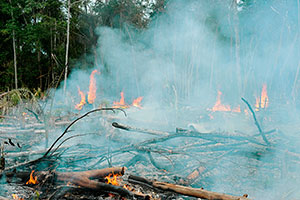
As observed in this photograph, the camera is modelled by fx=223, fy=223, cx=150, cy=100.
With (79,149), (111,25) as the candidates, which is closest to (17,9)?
(111,25)

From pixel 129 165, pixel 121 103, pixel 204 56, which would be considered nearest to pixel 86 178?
pixel 129 165

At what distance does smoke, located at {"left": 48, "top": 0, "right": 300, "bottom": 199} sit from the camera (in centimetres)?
991

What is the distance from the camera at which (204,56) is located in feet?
40.3

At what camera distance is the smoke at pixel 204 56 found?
390 inches

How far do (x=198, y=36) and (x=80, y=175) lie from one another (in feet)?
36.1

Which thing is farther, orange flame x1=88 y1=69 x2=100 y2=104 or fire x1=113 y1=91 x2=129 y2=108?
orange flame x1=88 y1=69 x2=100 y2=104

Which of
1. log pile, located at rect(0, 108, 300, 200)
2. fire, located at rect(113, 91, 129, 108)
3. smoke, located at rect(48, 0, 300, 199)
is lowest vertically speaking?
fire, located at rect(113, 91, 129, 108)

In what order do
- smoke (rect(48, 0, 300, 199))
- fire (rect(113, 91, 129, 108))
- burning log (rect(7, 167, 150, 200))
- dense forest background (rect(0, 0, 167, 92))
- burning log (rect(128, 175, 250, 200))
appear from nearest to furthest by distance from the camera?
burning log (rect(128, 175, 250, 200))
burning log (rect(7, 167, 150, 200))
fire (rect(113, 91, 129, 108))
smoke (rect(48, 0, 300, 199))
dense forest background (rect(0, 0, 167, 92))

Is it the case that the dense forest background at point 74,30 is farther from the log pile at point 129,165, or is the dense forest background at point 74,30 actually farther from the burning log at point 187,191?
the burning log at point 187,191

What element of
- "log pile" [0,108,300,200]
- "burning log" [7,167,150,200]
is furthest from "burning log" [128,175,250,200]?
"burning log" [7,167,150,200]

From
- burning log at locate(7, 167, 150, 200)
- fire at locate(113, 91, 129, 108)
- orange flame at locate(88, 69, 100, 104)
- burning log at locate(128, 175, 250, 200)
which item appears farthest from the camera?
orange flame at locate(88, 69, 100, 104)

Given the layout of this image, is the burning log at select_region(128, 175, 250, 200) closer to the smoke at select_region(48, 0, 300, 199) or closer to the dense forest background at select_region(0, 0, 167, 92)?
the smoke at select_region(48, 0, 300, 199)

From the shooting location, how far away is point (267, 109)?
25.9ft

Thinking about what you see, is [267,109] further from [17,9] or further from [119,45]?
[17,9]
